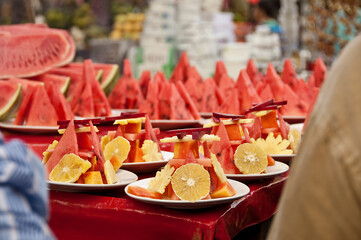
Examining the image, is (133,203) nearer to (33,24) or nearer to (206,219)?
(206,219)

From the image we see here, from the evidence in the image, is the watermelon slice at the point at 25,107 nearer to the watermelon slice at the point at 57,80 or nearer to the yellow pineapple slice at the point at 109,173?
the watermelon slice at the point at 57,80

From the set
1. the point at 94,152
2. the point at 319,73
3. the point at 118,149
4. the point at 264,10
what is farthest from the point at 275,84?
the point at 264,10

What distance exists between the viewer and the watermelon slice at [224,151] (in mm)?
1886

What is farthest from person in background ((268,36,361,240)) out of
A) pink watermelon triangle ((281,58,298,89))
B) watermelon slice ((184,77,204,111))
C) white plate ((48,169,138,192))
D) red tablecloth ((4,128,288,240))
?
pink watermelon triangle ((281,58,298,89))

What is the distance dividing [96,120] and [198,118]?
1.23 meters

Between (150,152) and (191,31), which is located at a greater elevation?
(191,31)

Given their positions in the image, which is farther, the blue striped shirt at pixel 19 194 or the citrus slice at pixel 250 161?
the citrus slice at pixel 250 161

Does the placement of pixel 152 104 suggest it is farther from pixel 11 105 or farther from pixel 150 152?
pixel 150 152

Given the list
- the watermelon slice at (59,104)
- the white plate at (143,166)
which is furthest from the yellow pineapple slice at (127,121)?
the watermelon slice at (59,104)

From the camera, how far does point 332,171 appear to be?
748 millimetres

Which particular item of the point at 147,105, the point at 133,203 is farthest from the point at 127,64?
the point at 133,203

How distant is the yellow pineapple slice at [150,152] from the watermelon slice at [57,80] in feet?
4.64

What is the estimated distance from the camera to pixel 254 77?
3764 millimetres

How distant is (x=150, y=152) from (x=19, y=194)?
1330 millimetres
